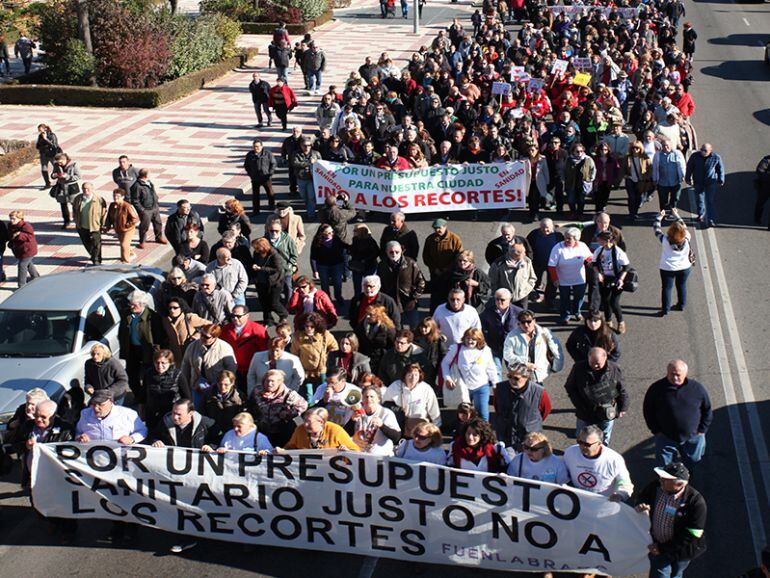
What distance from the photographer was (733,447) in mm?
10516

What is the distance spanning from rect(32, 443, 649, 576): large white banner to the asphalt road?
283 millimetres

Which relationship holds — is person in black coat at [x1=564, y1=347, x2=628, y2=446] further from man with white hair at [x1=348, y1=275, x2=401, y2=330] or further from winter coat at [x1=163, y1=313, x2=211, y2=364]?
winter coat at [x1=163, y1=313, x2=211, y2=364]

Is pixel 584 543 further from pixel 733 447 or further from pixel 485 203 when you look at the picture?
pixel 485 203

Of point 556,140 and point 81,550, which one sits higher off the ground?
point 556,140

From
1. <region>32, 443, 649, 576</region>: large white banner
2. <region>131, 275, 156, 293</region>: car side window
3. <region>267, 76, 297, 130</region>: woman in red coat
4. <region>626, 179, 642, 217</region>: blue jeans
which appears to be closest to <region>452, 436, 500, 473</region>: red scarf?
<region>32, 443, 649, 576</region>: large white banner

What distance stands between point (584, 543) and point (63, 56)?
88.8 ft

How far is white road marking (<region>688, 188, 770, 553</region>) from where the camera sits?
9.41m

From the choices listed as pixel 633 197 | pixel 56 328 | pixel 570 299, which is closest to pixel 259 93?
pixel 633 197

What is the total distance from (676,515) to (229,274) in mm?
7016

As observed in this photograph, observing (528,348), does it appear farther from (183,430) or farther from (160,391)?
(160,391)

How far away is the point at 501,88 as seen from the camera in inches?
933

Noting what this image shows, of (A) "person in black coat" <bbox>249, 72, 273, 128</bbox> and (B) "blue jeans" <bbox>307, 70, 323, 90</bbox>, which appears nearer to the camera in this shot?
(A) "person in black coat" <bbox>249, 72, 273, 128</bbox>

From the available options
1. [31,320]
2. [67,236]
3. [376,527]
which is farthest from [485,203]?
[376,527]

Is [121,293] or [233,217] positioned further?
[233,217]
